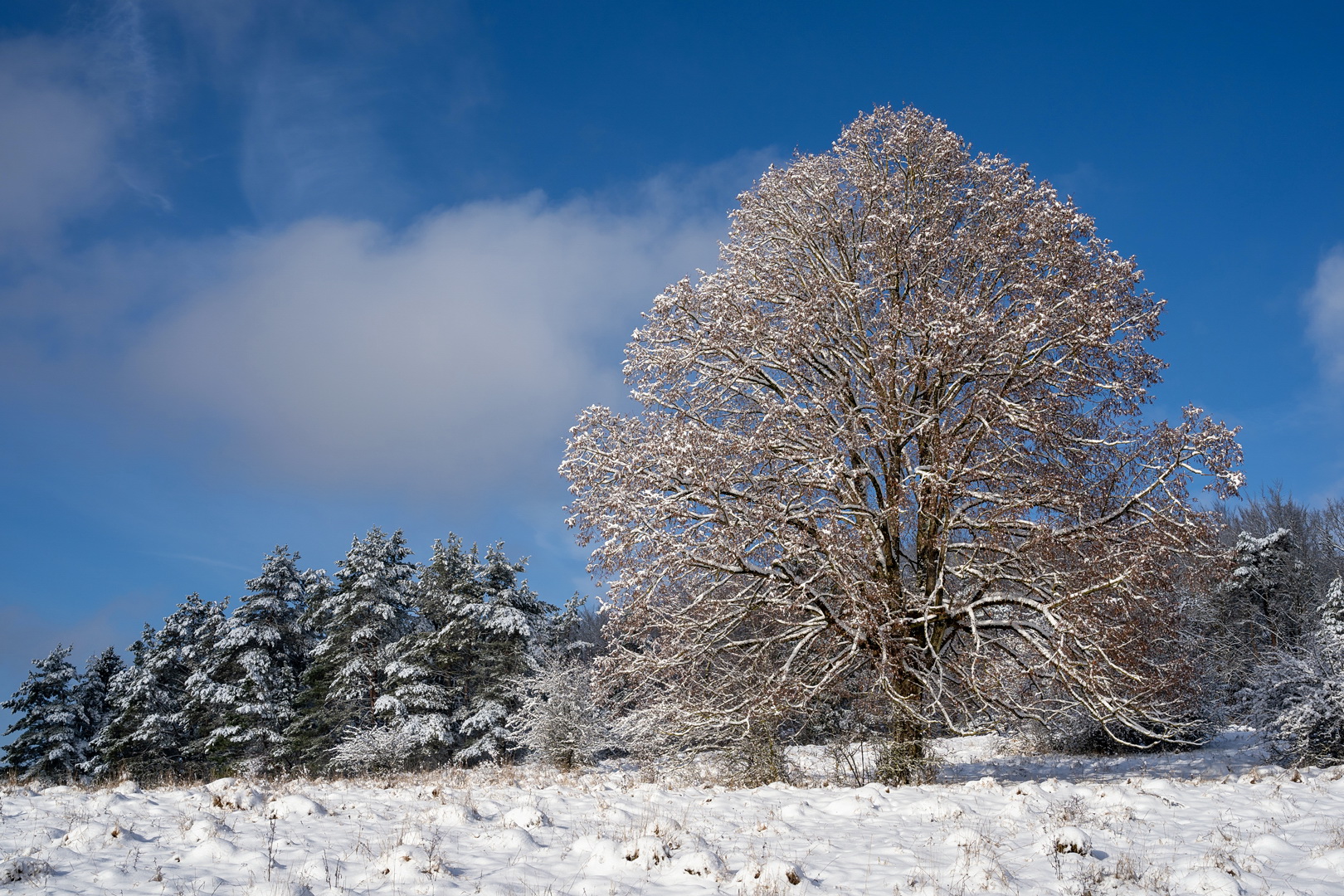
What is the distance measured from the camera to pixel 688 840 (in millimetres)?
6781

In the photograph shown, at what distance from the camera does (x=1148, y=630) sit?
11398 millimetres

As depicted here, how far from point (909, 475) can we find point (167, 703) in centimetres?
3777

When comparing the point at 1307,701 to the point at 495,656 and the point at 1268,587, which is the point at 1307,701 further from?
the point at 495,656

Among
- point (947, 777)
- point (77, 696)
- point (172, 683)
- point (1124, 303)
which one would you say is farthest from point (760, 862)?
point (77, 696)

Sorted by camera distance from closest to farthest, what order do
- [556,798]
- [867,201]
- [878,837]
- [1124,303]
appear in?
[878,837]
[556,798]
[1124,303]
[867,201]

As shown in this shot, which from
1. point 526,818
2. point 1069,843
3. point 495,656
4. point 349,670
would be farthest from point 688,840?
point 349,670

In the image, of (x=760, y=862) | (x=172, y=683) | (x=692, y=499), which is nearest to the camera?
(x=760, y=862)

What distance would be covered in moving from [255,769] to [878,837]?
31.2 m

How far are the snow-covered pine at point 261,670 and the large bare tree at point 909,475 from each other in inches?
1059

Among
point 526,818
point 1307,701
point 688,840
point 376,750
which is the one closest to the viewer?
point 688,840

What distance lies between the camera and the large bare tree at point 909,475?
1064 cm

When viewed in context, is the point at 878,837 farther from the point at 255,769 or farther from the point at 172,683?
the point at 172,683

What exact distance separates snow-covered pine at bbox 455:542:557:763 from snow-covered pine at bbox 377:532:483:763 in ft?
1.52

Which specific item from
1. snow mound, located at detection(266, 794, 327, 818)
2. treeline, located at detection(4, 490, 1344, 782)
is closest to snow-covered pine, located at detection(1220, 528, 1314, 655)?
treeline, located at detection(4, 490, 1344, 782)
